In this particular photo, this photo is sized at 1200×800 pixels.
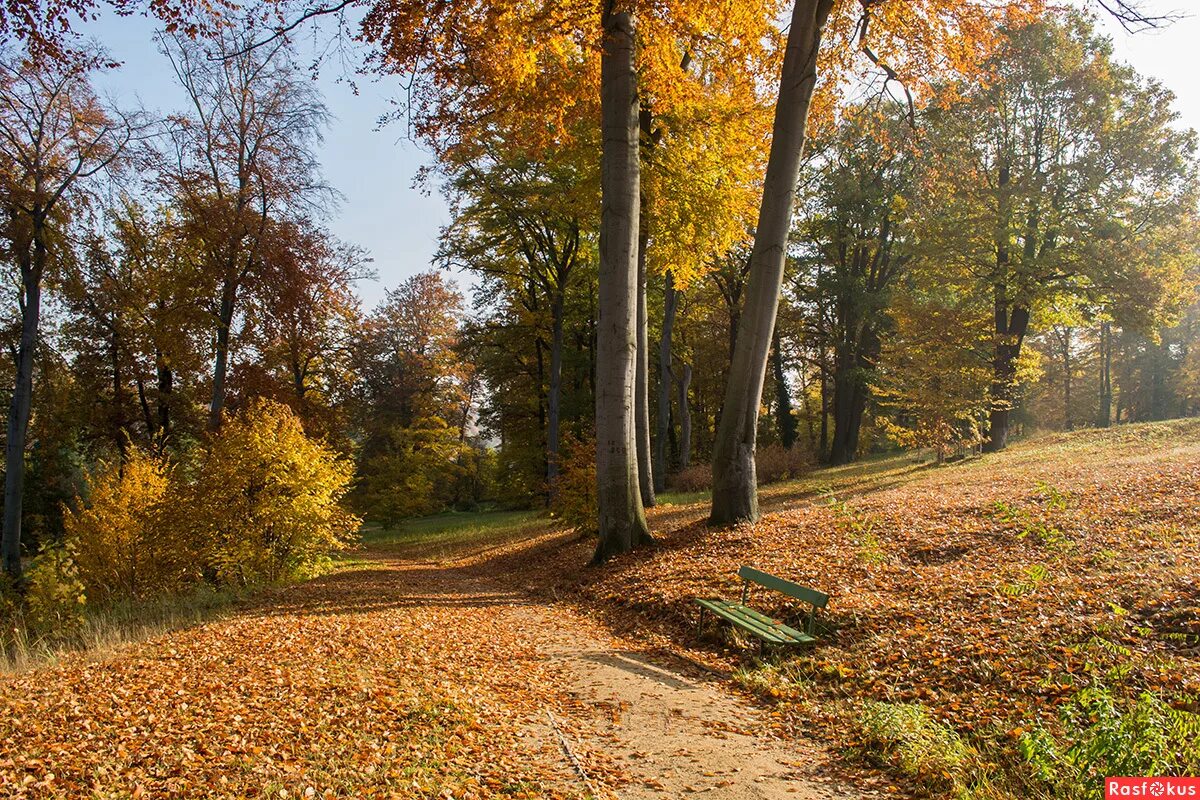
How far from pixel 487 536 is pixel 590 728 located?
17393mm

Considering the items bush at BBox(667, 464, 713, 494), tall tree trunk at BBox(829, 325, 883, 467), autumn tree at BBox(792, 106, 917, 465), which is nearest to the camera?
bush at BBox(667, 464, 713, 494)

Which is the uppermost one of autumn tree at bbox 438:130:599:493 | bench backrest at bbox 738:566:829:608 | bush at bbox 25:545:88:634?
autumn tree at bbox 438:130:599:493

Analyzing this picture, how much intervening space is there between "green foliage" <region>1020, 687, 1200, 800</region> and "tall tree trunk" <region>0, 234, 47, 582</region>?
55.2ft

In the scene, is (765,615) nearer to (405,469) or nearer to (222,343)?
(222,343)

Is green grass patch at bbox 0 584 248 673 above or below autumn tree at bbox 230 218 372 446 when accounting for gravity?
below

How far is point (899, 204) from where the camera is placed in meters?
25.2

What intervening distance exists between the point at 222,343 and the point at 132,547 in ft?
21.3

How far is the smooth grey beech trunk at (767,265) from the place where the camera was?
9.65 metres

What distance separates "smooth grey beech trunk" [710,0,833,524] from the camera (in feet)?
31.7

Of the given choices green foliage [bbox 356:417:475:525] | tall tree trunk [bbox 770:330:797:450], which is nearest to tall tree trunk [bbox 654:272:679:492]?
tall tree trunk [bbox 770:330:797:450]

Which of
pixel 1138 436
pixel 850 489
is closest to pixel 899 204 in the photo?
pixel 1138 436

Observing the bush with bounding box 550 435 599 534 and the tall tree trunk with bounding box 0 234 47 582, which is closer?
the tall tree trunk with bounding box 0 234 47 582

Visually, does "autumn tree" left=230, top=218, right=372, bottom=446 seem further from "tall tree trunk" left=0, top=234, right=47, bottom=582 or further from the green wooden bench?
the green wooden bench

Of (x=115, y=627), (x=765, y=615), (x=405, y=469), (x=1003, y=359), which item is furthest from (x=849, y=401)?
(x=115, y=627)
